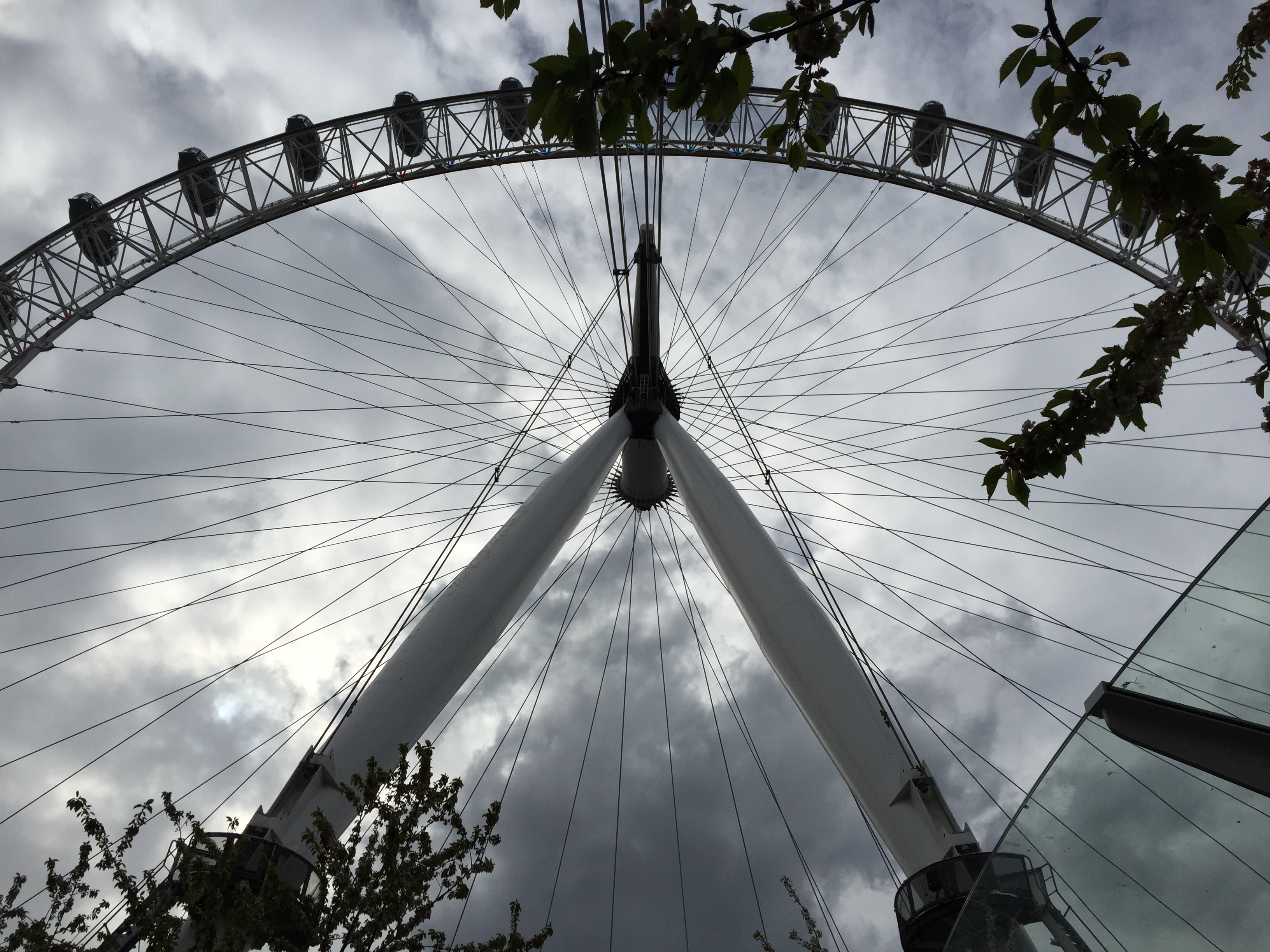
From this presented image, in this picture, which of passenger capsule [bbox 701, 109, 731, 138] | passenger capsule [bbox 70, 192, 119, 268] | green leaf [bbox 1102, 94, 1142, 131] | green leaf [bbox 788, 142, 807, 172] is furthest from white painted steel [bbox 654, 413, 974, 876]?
passenger capsule [bbox 70, 192, 119, 268]

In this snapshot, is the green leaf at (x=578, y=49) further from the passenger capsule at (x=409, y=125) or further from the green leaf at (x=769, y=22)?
the passenger capsule at (x=409, y=125)

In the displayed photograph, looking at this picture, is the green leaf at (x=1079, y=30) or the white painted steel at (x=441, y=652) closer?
the green leaf at (x=1079, y=30)

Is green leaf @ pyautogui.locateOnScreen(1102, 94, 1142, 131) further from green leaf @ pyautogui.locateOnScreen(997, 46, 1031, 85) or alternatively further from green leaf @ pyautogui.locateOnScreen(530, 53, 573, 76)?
green leaf @ pyautogui.locateOnScreen(530, 53, 573, 76)

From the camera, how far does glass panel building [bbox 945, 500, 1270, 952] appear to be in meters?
2.85

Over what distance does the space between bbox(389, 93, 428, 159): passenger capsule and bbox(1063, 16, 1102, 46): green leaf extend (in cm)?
2429

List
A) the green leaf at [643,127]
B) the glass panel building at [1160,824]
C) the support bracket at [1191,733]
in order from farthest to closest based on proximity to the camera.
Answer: the green leaf at [643,127] → the support bracket at [1191,733] → the glass panel building at [1160,824]

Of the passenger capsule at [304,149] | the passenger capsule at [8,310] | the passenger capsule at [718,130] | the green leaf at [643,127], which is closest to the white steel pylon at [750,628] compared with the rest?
the green leaf at [643,127]

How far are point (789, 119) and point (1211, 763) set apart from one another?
3.40 m

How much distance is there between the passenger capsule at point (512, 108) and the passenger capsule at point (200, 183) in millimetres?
8127

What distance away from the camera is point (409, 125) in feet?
81.6

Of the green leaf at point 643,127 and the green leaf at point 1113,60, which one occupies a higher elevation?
Answer: the green leaf at point 643,127

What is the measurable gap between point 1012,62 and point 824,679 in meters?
10.2

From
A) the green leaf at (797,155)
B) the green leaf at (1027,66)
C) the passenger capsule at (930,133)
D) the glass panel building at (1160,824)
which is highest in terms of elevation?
the passenger capsule at (930,133)

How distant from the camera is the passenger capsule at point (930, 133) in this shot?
80.6 ft
